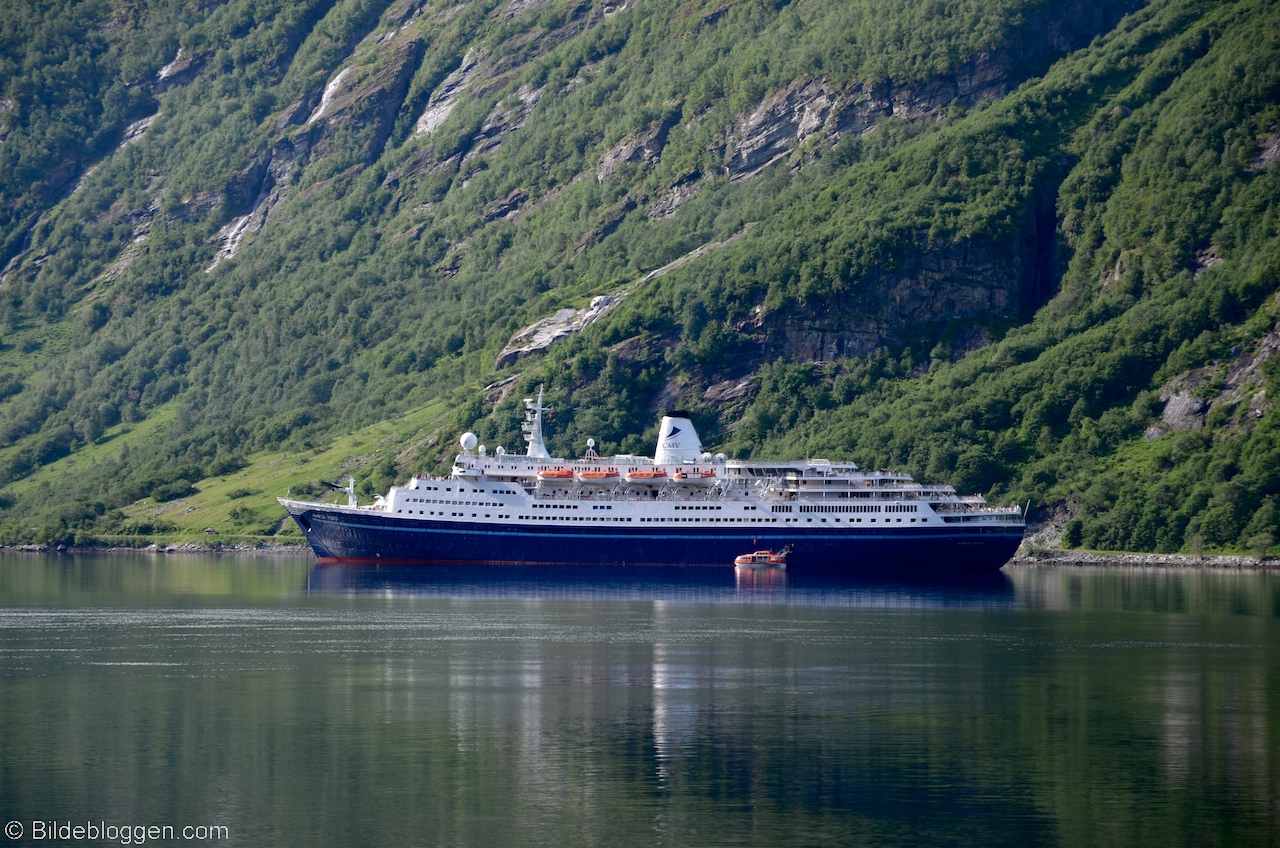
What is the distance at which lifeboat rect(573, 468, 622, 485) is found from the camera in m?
155

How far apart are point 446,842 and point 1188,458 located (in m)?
142


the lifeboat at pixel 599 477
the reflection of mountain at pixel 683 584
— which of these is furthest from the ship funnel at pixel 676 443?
the reflection of mountain at pixel 683 584

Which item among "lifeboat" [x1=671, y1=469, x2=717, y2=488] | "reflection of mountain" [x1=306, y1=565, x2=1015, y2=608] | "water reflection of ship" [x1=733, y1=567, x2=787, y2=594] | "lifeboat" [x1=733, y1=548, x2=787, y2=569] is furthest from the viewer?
"lifeboat" [x1=671, y1=469, x2=717, y2=488]

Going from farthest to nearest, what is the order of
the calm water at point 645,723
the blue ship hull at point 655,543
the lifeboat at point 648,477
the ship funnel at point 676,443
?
the ship funnel at point 676,443
the lifeboat at point 648,477
the blue ship hull at point 655,543
the calm water at point 645,723

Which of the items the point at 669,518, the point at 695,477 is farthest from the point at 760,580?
the point at 695,477

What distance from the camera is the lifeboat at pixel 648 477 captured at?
155375 millimetres

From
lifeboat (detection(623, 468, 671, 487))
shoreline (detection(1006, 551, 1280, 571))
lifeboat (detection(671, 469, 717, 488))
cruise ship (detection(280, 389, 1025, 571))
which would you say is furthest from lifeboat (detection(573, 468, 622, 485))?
shoreline (detection(1006, 551, 1280, 571))

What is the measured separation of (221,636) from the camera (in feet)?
309

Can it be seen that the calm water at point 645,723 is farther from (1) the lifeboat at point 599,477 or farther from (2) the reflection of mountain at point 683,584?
(1) the lifeboat at point 599,477

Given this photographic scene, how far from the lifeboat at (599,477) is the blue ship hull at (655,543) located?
4240 millimetres

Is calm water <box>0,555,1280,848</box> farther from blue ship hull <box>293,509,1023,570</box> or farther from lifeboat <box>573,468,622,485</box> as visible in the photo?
lifeboat <box>573,468,622,485</box>

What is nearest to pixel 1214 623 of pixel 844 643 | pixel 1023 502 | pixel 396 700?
pixel 844 643

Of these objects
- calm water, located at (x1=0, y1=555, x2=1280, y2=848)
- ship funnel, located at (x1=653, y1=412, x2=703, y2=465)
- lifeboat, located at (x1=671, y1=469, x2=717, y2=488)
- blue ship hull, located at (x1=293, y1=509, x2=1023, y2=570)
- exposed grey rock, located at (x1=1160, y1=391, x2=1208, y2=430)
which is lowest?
calm water, located at (x1=0, y1=555, x2=1280, y2=848)

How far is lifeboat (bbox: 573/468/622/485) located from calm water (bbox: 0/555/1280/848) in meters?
42.0
